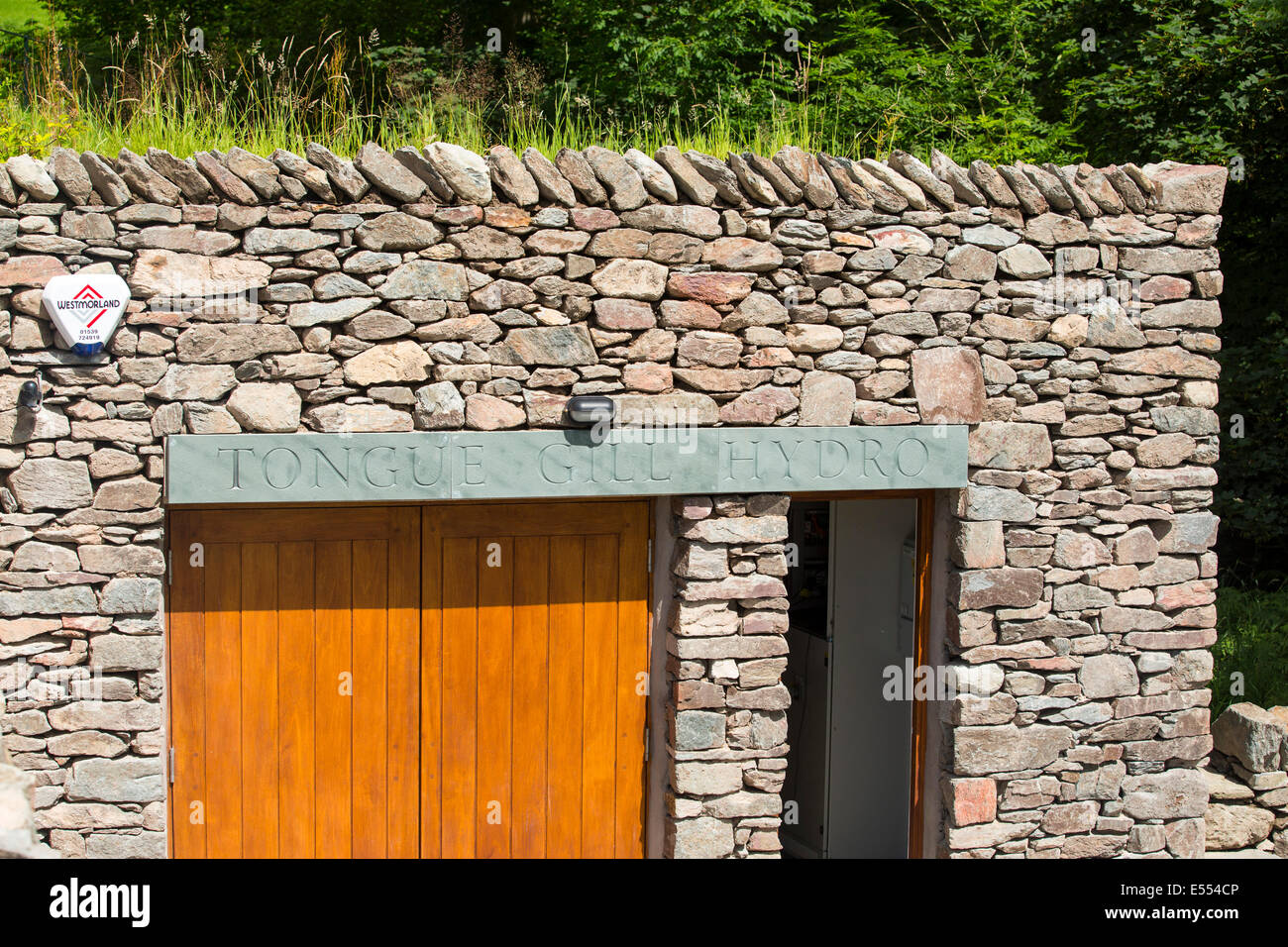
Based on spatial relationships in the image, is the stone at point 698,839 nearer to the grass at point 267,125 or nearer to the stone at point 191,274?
the stone at point 191,274

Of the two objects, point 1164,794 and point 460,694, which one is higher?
point 460,694

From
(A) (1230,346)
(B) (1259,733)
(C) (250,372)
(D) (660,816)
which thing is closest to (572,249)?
(C) (250,372)

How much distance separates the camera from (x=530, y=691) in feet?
19.3

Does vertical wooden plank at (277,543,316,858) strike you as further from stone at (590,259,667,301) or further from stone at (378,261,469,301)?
stone at (590,259,667,301)

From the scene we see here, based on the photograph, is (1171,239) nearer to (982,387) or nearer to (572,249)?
(982,387)

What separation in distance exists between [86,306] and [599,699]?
3.05 metres

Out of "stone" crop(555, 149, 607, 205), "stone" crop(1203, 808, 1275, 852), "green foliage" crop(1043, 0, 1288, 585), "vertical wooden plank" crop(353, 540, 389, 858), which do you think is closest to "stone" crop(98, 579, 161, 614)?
"vertical wooden plank" crop(353, 540, 389, 858)

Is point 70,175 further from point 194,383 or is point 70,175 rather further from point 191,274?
point 194,383

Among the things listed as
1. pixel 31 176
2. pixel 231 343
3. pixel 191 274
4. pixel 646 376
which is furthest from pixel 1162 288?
pixel 31 176

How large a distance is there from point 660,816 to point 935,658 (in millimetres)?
1701

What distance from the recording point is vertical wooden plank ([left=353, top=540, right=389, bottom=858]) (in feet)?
18.6

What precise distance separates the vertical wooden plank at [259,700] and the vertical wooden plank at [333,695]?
202 mm

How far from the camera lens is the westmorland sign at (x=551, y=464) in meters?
5.18

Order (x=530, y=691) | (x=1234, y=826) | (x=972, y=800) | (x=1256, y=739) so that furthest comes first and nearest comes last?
1. (x=1256, y=739)
2. (x=1234, y=826)
3. (x=972, y=800)
4. (x=530, y=691)
